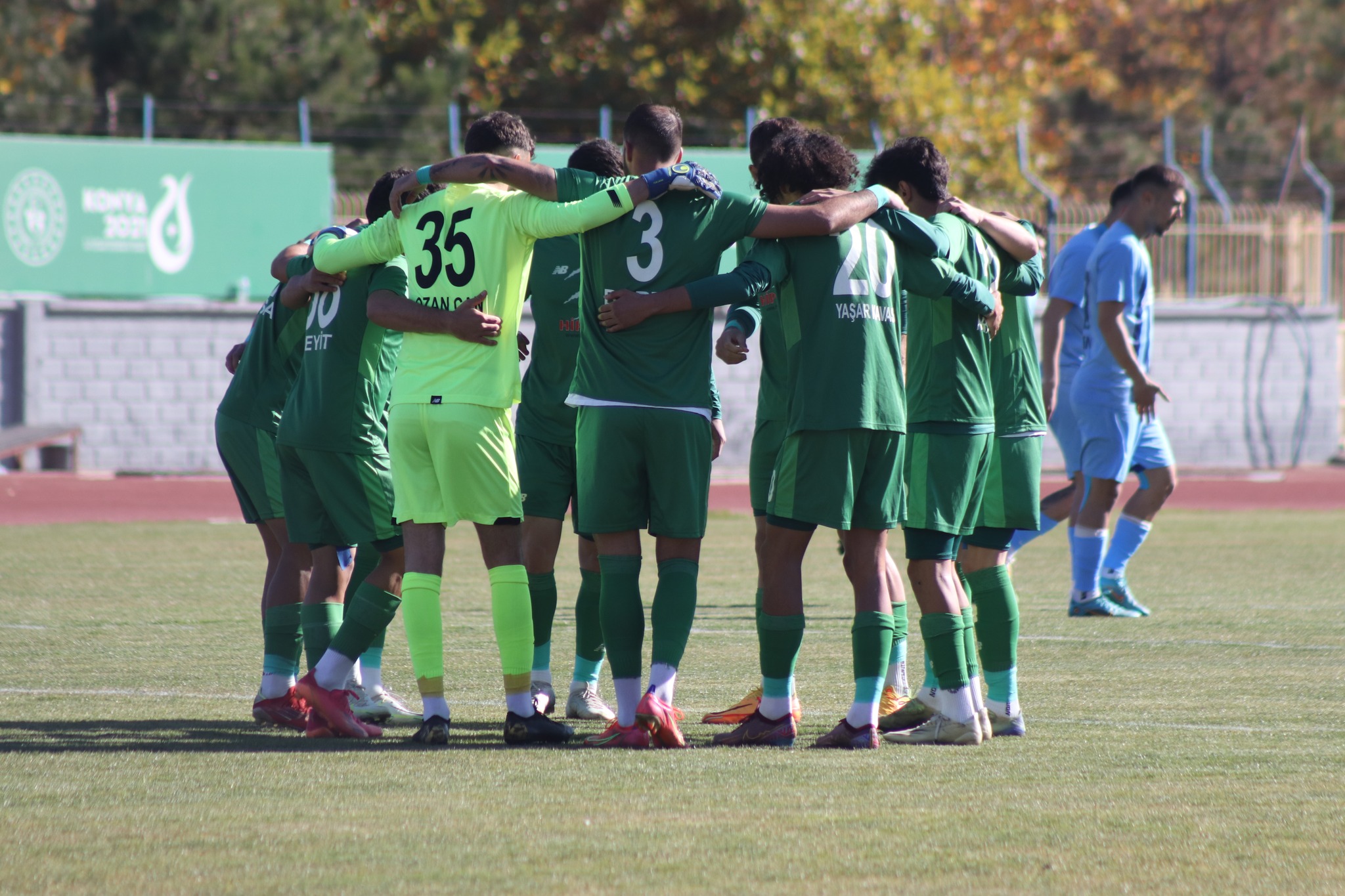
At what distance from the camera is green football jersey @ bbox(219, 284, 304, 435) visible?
687cm

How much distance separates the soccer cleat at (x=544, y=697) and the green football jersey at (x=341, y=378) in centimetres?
111

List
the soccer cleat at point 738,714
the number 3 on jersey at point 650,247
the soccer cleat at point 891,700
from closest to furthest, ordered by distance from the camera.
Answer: the number 3 on jersey at point 650,247, the soccer cleat at point 738,714, the soccer cleat at point 891,700

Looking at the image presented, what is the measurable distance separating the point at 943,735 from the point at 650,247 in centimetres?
195

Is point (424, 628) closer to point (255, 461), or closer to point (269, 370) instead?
point (255, 461)

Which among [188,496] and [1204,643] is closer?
[1204,643]

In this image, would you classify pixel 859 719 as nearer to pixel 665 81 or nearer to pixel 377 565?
pixel 377 565

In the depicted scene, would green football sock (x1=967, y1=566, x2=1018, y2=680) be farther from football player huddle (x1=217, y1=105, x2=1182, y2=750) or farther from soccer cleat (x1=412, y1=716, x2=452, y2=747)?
soccer cleat (x1=412, y1=716, x2=452, y2=747)

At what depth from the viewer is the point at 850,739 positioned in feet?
19.4

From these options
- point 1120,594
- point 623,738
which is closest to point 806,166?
point 623,738

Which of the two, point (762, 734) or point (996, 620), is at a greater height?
point (996, 620)

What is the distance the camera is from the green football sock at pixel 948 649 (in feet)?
19.7

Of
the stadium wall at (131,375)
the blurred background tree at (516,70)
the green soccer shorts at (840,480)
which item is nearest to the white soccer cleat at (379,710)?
the green soccer shorts at (840,480)

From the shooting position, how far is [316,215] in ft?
74.9

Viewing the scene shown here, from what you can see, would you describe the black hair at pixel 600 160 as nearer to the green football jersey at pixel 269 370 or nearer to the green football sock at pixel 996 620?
the green football jersey at pixel 269 370
